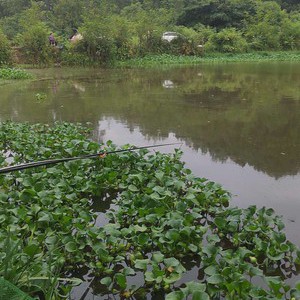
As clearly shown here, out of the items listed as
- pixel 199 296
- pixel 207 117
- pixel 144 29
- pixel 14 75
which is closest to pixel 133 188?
pixel 199 296

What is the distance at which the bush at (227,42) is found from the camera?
27812mm

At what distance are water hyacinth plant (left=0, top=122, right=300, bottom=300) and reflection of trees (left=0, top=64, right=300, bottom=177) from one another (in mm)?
1790

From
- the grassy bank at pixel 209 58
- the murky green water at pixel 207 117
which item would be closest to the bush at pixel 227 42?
the grassy bank at pixel 209 58

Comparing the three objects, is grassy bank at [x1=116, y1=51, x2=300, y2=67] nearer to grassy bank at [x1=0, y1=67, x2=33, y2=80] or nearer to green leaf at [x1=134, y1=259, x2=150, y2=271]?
grassy bank at [x1=0, y1=67, x2=33, y2=80]

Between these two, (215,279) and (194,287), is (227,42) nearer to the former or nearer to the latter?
(215,279)

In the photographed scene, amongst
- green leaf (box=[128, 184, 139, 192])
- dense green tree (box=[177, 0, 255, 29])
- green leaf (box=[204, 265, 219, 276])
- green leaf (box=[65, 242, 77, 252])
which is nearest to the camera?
green leaf (box=[204, 265, 219, 276])

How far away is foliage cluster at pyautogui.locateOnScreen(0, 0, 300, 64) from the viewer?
20.5 m

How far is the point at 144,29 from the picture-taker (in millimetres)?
23734

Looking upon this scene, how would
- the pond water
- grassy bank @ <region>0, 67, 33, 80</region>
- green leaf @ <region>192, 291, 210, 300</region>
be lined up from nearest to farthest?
green leaf @ <region>192, 291, 210, 300</region>, the pond water, grassy bank @ <region>0, 67, 33, 80</region>

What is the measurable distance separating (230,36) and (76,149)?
25.3 metres

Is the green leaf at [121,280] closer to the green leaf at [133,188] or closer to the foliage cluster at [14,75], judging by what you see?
the green leaf at [133,188]

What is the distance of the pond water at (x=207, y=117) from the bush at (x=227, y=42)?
13609 mm

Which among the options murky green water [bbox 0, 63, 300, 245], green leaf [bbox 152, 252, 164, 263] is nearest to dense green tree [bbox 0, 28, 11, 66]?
murky green water [bbox 0, 63, 300, 245]

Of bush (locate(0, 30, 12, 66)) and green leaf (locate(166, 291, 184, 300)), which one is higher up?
green leaf (locate(166, 291, 184, 300))
